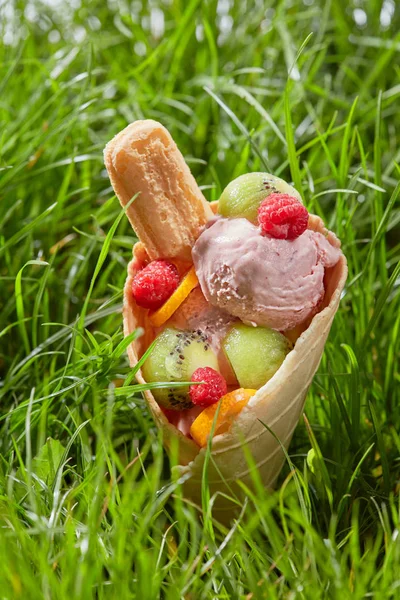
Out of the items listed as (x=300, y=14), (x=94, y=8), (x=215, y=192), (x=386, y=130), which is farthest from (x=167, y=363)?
(x=94, y=8)

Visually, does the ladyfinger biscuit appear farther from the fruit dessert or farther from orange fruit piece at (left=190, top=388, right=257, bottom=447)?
orange fruit piece at (left=190, top=388, right=257, bottom=447)

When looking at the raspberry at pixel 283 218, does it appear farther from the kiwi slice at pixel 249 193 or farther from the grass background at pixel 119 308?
the grass background at pixel 119 308

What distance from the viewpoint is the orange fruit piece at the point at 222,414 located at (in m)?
0.68

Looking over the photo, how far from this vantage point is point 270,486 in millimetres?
811

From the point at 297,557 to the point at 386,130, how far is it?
886 mm

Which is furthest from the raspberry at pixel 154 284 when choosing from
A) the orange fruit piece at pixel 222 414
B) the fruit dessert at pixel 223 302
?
the orange fruit piece at pixel 222 414

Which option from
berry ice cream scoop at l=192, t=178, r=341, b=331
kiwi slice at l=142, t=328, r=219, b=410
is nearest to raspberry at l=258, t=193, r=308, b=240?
berry ice cream scoop at l=192, t=178, r=341, b=331

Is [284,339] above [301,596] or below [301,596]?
above

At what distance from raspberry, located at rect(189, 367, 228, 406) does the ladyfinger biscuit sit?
4.9 inches

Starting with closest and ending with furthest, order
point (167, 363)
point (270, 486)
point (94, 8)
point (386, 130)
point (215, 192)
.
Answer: point (167, 363) → point (270, 486) → point (215, 192) → point (386, 130) → point (94, 8)

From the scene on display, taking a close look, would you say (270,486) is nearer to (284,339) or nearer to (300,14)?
(284,339)

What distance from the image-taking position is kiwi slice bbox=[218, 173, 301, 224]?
74 centimetres

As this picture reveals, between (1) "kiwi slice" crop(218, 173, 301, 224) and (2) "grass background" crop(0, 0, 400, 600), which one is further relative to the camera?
(1) "kiwi slice" crop(218, 173, 301, 224)

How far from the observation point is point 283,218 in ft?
2.28
